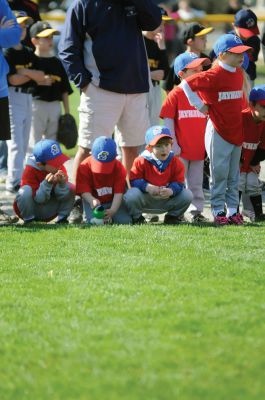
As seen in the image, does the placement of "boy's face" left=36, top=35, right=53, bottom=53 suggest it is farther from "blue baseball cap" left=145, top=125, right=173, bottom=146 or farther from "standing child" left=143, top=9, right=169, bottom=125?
"blue baseball cap" left=145, top=125, right=173, bottom=146

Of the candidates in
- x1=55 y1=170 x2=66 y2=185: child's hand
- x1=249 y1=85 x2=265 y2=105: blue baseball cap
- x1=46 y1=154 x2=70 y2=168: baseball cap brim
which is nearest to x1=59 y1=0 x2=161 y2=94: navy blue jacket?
x1=46 y1=154 x2=70 y2=168: baseball cap brim

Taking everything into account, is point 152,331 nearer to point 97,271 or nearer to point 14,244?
point 97,271

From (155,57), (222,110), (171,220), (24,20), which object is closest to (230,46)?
(222,110)

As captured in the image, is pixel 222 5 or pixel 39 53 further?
pixel 222 5

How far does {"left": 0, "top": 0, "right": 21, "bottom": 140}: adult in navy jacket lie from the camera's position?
29.1 ft

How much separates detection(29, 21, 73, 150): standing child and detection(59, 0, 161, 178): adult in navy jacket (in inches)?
92.2

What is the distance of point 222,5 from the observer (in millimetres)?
37906

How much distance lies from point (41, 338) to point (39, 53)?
21.9ft

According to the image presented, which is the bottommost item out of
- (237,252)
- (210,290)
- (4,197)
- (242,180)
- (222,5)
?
(222,5)

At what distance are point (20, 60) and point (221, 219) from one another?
11.4ft

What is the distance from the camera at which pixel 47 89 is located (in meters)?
11.6

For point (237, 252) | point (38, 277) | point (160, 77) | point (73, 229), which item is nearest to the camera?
point (38, 277)

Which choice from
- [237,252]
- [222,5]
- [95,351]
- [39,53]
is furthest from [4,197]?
[222,5]

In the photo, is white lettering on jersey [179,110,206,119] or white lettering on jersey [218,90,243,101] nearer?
white lettering on jersey [218,90,243,101]
